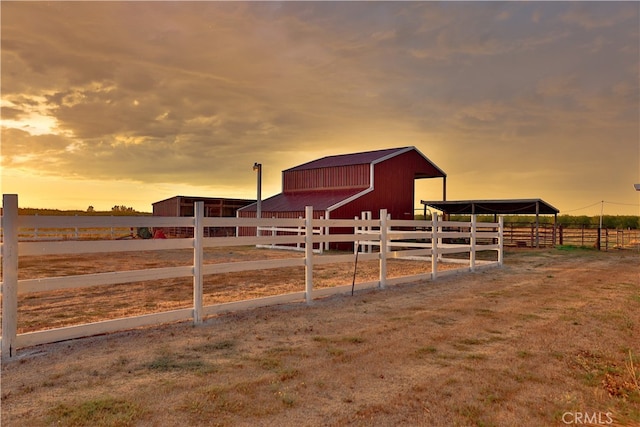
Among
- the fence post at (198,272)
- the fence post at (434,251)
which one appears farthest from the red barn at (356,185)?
the fence post at (198,272)

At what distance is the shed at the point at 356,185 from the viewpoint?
2728 cm

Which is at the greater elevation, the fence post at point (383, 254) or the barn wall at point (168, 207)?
the barn wall at point (168, 207)

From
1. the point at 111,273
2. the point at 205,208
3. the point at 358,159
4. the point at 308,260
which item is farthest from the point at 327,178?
the point at 111,273

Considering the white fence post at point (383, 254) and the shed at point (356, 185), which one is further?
the shed at point (356, 185)

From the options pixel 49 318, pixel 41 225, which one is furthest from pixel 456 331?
pixel 49 318

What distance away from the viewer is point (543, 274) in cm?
1423

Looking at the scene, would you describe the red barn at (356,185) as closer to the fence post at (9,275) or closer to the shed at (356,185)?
the shed at (356,185)

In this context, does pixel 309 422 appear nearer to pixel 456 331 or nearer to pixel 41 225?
pixel 456 331

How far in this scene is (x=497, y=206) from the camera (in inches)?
1254

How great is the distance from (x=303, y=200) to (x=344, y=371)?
1024 inches

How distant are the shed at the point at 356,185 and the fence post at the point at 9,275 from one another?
19.5 metres

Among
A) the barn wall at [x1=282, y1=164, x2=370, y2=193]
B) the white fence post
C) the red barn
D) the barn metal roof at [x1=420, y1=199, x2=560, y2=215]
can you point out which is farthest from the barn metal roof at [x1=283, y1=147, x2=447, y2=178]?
the white fence post

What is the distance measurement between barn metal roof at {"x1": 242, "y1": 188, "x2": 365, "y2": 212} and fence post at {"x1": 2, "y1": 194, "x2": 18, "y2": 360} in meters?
19.9

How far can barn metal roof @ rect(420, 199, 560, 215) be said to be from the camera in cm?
2870
